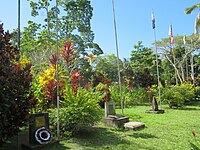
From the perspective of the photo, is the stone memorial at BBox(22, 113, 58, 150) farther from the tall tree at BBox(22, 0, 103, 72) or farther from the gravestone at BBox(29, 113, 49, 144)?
the tall tree at BBox(22, 0, 103, 72)

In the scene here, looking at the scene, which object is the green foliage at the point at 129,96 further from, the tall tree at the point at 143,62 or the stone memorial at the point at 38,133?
the stone memorial at the point at 38,133

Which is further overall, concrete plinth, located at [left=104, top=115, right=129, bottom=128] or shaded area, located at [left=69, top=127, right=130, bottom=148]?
concrete plinth, located at [left=104, top=115, right=129, bottom=128]

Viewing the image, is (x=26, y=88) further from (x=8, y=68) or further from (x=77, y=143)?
(x=77, y=143)

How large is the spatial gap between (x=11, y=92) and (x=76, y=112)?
1.88 metres

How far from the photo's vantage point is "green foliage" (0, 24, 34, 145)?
3.87 meters

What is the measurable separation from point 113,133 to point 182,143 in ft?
6.43

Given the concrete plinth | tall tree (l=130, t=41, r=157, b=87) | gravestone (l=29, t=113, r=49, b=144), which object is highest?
tall tree (l=130, t=41, r=157, b=87)

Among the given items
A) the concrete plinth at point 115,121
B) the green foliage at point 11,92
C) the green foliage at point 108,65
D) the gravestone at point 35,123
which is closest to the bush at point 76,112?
the gravestone at point 35,123

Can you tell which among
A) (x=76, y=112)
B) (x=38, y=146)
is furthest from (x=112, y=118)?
(x=38, y=146)

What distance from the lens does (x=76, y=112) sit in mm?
5312

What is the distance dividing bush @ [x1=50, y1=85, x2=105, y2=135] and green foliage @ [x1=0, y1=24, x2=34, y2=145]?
114 centimetres

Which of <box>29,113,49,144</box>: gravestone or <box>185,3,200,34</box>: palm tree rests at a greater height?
<box>185,3,200,34</box>: palm tree

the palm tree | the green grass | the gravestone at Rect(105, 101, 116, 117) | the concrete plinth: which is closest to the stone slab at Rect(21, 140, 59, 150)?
the green grass

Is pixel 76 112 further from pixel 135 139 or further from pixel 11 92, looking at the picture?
pixel 11 92
